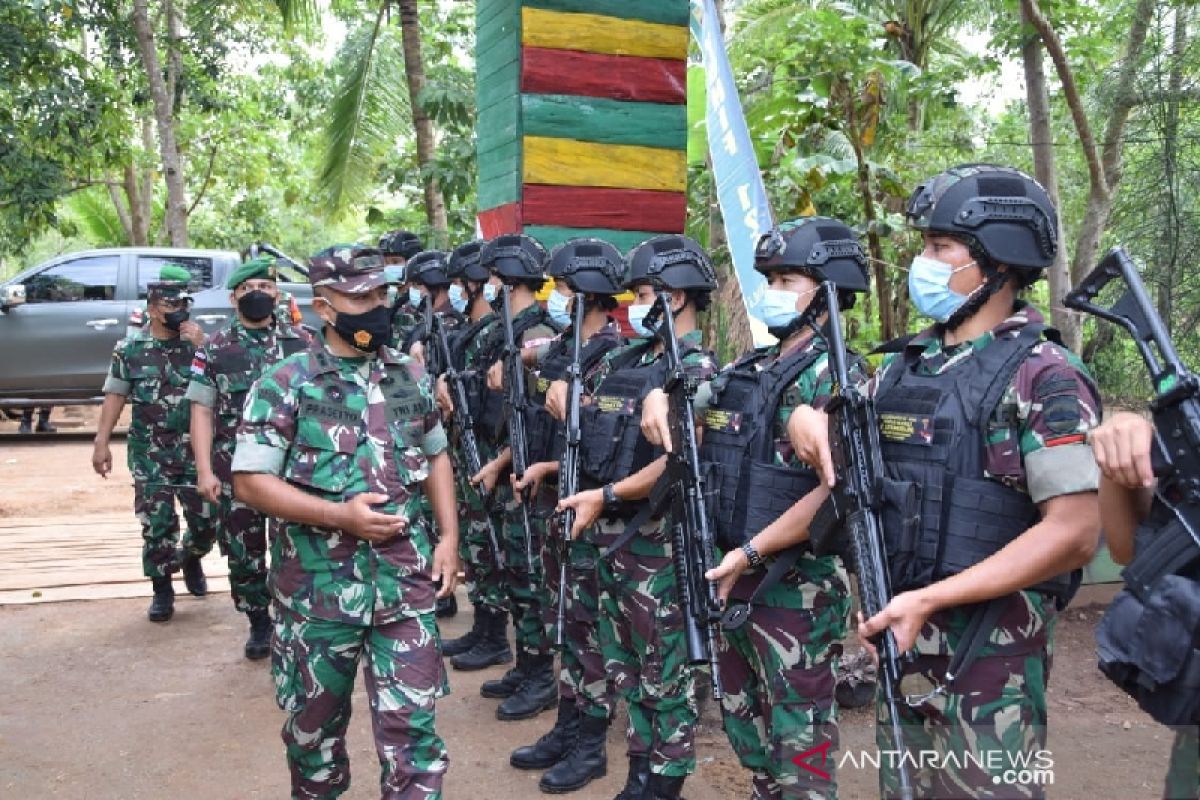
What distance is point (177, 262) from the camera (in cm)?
1186

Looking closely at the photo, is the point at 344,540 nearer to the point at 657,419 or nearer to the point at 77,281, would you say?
the point at 657,419

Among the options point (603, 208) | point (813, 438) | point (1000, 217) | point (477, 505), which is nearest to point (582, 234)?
point (603, 208)

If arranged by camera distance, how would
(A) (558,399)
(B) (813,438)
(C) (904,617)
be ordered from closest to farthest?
(C) (904,617) < (B) (813,438) < (A) (558,399)

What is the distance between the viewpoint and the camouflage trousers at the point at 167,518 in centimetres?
612

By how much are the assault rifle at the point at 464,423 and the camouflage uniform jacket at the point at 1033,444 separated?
10.3 feet

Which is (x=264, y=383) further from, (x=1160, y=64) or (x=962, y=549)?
(x=1160, y=64)

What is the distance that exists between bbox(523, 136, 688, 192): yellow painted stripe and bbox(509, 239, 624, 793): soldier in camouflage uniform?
4.68 feet

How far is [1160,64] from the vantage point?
256 inches

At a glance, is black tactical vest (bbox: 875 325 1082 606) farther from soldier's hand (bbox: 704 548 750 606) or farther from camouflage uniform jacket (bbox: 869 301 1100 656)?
soldier's hand (bbox: 704 548 750 606)

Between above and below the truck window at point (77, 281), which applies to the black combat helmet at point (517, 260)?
above

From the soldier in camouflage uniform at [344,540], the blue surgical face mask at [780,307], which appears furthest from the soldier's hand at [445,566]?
the blue surgical face mask at [780,307]

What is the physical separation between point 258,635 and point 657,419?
331 centimetres

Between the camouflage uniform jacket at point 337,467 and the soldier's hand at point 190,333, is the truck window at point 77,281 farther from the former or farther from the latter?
the camouflage uniform jacket at point 337,467

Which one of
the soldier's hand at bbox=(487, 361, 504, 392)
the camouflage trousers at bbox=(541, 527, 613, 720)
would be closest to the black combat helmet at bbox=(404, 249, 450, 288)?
the soldier's hand at bbox=(487, 361, 504, 392)
